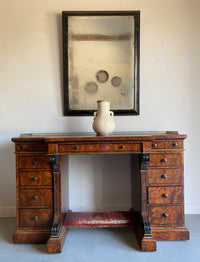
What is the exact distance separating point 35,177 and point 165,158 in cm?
122

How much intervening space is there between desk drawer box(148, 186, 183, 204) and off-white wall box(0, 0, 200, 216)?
61cm

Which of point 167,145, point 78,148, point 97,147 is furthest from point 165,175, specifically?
point 78,148

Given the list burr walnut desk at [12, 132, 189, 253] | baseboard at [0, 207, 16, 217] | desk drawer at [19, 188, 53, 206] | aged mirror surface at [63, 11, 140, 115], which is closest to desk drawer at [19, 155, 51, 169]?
burr walnut desk at [12, 132, 189, 253]

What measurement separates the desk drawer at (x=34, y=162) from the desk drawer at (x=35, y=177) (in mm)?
55

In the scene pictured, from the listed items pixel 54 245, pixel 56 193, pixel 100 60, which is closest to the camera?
pixel 54 245

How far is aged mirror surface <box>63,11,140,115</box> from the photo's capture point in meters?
2.29

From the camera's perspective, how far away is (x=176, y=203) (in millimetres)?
1862

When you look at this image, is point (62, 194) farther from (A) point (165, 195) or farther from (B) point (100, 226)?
(A) point (165, 195)

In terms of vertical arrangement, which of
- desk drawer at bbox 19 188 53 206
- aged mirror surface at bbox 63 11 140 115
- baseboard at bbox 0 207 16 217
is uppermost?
aged mirror surface at bbox 63 11 140 115

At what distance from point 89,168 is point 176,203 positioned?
1021mm

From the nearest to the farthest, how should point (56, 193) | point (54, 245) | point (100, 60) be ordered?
1. point (54, 245)
2. point (56, 193)
3. point (100, 60)

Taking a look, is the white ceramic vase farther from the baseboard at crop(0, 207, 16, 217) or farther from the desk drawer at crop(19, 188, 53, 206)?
the baseboard at crop(0, 207, 16, 217)

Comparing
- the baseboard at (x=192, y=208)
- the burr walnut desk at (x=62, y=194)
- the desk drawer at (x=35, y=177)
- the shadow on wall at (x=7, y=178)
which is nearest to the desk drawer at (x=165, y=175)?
the burr walnut desk at (x=62, y=194)

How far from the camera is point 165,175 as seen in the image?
73.4 inches
